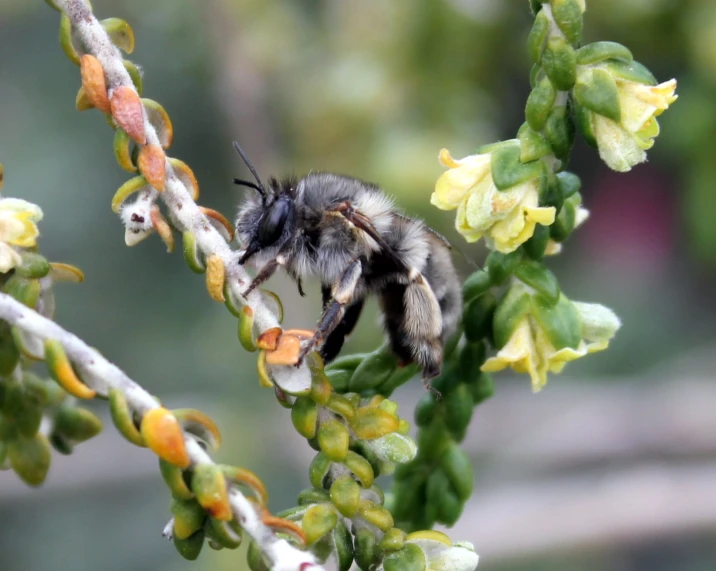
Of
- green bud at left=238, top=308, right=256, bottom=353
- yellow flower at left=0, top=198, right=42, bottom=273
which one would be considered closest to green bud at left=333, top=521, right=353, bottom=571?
green bud at left=238, top=308, right=256, bottom=353

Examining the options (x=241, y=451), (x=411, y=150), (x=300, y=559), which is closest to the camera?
(x=300, y=559)

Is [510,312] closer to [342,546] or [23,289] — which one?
[342,546]

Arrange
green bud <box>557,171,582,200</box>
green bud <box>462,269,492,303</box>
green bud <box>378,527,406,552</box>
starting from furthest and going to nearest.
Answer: green bud <box>462,269,492,303</box>
green bud <box>557,171,582,200</box>
green bud <box>378,527,406,552</box>

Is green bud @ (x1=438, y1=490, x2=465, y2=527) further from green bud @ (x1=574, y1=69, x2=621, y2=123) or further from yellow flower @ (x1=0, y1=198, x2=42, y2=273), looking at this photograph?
yellow flower @ (x1=0, y1=198, x2=42, y2=273)

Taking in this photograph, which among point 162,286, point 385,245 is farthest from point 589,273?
point 385,245

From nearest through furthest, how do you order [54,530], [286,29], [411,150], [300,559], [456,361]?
[300,559] < [456,361] < [411,150] < [286,29] < [54,530]

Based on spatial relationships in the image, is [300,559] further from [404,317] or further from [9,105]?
[9,105]

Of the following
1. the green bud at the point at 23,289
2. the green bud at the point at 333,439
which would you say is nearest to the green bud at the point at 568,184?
the green bud at the point at 333,439
